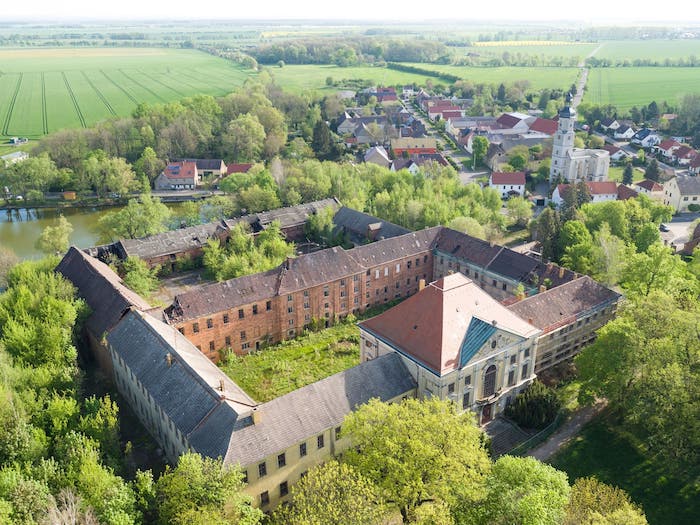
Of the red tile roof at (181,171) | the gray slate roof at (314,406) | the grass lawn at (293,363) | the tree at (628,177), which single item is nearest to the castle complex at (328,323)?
the gray slate roof at (314,406)

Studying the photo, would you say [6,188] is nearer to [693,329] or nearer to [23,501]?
[23,501]

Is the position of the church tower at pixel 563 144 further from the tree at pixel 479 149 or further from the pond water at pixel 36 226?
the pond water at pixel 36 226

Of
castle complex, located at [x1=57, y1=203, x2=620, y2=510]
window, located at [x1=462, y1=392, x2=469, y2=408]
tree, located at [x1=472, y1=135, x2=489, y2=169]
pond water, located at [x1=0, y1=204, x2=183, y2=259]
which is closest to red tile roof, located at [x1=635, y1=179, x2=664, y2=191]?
tree, located at [x1=472, y1=135, x2=489, y2=169]

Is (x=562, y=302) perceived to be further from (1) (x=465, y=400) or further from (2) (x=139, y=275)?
(2) (x=139, y=275)

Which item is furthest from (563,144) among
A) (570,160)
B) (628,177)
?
(628,177)

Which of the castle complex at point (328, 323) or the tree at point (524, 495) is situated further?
the castle complex at point (328, 323)

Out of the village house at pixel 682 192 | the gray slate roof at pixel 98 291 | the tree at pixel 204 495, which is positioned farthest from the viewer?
the village house at pixel 682 192
